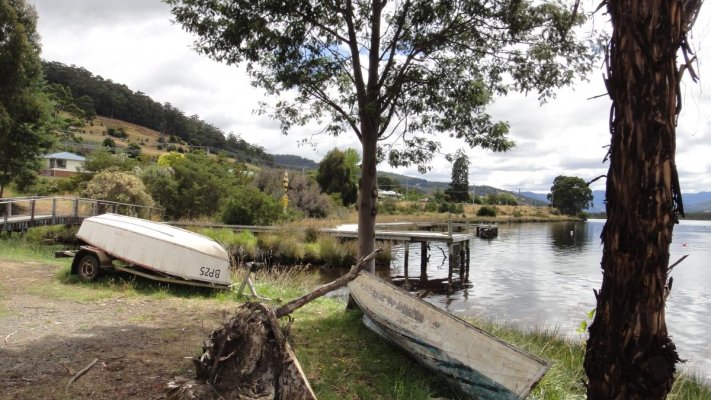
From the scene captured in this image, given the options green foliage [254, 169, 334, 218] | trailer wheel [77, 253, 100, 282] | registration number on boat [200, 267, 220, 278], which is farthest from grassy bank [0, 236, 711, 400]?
green foliage [254, 169, 334, 218]

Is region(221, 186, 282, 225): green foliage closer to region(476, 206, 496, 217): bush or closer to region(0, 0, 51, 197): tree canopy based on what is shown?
region(0, 0, 51, 197): tree canopy

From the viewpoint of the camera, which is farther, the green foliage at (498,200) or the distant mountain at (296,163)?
the green foliage at (498,200)

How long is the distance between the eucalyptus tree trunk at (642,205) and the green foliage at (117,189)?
25536mm

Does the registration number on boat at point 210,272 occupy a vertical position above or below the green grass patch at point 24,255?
above

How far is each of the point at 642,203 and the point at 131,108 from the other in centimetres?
11747

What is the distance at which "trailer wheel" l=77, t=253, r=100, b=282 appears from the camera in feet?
31.1

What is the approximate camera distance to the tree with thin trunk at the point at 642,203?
255 centimetres

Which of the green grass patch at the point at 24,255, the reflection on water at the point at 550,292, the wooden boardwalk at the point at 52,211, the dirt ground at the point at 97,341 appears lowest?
the reflection on water at the point at 550,292

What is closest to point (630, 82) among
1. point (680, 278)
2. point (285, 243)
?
point (285, 243)

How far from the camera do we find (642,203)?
2.55 m

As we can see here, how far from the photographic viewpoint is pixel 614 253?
2637 mm

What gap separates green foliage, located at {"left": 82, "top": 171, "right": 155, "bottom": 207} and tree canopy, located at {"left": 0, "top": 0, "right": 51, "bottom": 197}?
10.0 feet

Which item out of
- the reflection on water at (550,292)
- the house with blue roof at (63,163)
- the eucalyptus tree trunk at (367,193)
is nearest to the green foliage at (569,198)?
the reflection on water at (550,292)

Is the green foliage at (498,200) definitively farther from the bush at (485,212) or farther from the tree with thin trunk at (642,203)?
the tree with thin trunk at (642,203)
